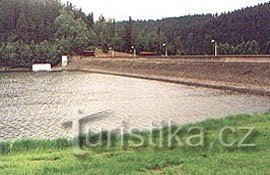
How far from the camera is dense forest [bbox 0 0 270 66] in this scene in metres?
113

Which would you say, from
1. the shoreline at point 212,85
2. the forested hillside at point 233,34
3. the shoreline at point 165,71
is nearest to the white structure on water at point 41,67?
the shoreline at point 165,71

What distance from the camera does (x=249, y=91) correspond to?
37.6 meters

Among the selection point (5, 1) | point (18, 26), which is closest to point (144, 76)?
point (18, 26)

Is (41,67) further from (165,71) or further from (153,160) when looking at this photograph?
(153,160)

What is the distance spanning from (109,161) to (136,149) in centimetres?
146

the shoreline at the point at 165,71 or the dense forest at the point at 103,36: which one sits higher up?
the dense forest at the point at 103,36

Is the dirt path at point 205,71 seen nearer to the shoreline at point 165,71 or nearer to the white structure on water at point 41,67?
the shoreline at point 165,71

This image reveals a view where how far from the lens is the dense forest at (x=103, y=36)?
371 ft

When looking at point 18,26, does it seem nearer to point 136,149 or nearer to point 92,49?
point 92,49

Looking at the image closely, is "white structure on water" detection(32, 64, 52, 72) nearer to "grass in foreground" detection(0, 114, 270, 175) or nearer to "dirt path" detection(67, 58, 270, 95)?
"dirt path" detection(67, 58, 270, 95)

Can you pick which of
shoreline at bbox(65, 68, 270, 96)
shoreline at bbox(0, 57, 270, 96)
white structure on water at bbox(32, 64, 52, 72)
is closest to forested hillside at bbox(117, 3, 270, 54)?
white structure on water at bbox(32, 64, 52, 72)

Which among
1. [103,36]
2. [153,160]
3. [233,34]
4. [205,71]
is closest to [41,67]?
[103,36]

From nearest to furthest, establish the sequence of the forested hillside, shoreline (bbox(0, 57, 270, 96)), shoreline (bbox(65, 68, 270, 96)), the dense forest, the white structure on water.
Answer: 1. shoreline (bbox(65, 68, 270, 96))
2. shoreline (bbox(0, 57, 270, 96))
3. the forested hillside
4. the white structure on water
5. the dense forest

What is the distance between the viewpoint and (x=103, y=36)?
4870 inches
